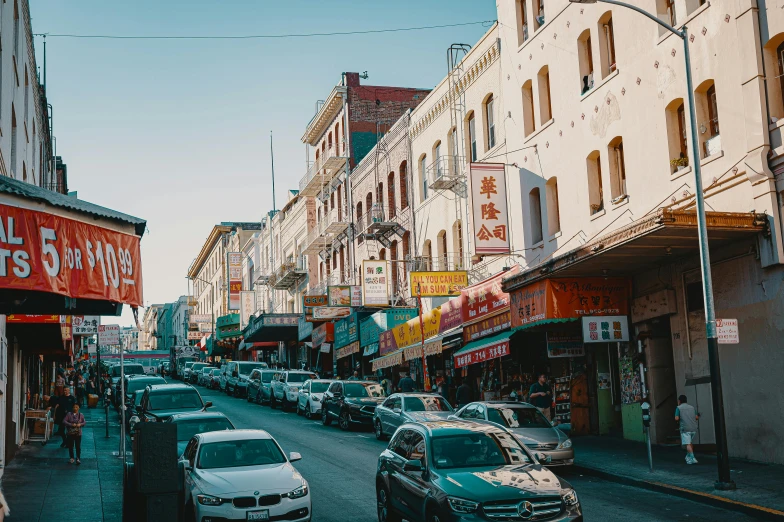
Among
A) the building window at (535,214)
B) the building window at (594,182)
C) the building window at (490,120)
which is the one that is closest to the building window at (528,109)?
the building window at (535,214)

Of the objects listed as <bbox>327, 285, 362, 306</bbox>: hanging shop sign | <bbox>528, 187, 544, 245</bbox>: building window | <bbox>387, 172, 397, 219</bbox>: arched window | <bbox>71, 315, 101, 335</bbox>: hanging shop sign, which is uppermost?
<bbox>387, 172, 397, 219</bbox>: arched window

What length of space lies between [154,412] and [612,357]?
12.9 metres

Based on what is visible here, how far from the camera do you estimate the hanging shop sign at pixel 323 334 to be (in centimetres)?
4869

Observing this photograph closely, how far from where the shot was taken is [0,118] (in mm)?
16281

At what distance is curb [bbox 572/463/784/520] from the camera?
12.8 meters

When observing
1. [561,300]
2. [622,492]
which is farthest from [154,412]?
[622,492]

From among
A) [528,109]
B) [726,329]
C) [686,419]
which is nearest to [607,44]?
[528,109]

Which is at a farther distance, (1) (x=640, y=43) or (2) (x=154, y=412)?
(2) (x=154, y=412)

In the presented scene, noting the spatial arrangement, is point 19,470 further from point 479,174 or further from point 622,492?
point 479,174

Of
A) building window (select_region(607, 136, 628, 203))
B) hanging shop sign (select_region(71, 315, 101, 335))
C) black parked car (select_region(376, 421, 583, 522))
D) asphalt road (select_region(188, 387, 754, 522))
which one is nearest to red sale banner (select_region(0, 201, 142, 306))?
black parked car (select_region(376, 421, 583, 522))

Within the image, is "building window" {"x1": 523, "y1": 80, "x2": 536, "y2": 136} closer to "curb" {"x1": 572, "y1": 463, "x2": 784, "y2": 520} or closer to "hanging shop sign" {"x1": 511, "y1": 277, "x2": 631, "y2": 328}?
"hanging shop sign" {"x1": 511, "y1": 277, "x2": 631, "y2": 328}

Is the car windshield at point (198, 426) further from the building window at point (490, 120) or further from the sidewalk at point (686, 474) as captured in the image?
the building window at point (490, 120)

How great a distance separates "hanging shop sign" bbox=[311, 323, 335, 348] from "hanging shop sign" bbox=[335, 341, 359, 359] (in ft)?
4.66

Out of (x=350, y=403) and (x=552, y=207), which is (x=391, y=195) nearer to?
(x=350, y=403)
